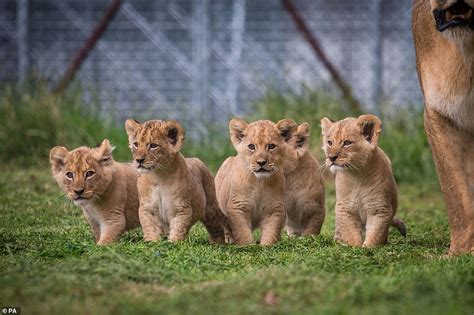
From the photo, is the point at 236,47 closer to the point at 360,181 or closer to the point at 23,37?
the point at 23,37

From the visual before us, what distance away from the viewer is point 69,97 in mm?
12047

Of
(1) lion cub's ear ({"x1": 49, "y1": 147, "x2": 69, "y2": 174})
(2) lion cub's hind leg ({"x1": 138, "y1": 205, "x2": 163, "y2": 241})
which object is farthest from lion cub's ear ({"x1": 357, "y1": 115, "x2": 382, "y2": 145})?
(1) lion cub's ear ({"x1": 49, "y1": 147, "x2": 69, "y2": 174})

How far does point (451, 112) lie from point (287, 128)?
1.19m

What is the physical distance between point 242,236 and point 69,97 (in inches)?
242

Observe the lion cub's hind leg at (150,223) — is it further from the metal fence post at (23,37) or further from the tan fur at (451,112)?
the metal fence post at (23,37)

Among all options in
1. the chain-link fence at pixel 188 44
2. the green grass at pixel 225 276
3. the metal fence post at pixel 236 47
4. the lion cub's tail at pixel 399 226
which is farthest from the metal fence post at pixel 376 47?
the green grass at pixel 225 276

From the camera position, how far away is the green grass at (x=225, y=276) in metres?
4.28

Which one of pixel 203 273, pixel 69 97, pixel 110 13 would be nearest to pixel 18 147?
pixel 69 97

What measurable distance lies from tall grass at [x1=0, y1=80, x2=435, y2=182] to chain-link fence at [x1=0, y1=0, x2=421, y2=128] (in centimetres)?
229

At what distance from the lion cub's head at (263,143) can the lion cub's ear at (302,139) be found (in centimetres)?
12

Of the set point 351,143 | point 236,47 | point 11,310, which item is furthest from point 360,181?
point 236,47

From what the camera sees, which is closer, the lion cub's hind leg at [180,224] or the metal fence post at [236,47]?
the lion cub's hind leg at [180,224]

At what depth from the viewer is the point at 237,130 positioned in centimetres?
659

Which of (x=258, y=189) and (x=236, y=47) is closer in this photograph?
(x=258, y=189)
